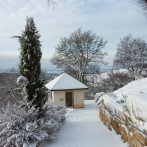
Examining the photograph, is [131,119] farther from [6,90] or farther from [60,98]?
[6,90]

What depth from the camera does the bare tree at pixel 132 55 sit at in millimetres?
31094

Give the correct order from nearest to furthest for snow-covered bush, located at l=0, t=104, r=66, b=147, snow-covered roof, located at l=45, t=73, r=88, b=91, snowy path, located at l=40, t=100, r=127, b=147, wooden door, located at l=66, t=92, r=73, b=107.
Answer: snow-covered bush, located at l=0, t=104, r=66, b=147, snowy path, located at l=40, t=100, r=127, b=147, snow-covered roof, located at l=45, t=73, r=88, b=91, wooden door, located at l=66, t=92, r=73, b=107

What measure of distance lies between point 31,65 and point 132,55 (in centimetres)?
2235

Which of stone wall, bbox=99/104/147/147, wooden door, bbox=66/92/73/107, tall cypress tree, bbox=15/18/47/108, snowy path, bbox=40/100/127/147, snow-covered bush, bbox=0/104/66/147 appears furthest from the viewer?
wooden door, bbox=66/92/73/107

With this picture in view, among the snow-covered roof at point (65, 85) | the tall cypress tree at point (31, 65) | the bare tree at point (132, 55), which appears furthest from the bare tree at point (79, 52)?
the tall cypress tree at point (31, 65)

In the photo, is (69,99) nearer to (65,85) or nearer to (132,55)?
(65,85)

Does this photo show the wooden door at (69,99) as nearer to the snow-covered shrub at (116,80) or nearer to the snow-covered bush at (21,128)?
the snow-covered shrub at (116,80)

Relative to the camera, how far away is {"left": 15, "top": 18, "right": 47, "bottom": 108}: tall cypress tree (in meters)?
10.6

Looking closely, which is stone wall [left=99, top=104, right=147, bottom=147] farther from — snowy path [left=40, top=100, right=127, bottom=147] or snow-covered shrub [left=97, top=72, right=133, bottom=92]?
snow-covered shrub [left=97, top=72, right=133, bottom=92]

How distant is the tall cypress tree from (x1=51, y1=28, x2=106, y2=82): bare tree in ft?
72.1

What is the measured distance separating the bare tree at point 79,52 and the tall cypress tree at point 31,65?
2198 cm

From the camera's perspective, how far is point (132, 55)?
103 feet

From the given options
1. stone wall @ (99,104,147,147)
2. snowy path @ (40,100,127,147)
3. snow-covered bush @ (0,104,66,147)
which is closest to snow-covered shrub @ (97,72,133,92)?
snowy path @ (40,100,127,147)

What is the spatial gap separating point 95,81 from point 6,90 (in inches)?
513
